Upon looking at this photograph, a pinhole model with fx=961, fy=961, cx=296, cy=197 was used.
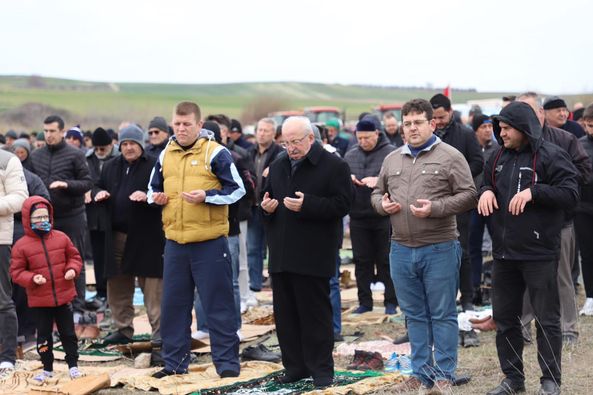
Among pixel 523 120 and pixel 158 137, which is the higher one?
pixel 523 120

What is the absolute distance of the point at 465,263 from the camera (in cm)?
1031

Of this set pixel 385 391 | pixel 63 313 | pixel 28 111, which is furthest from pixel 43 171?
pixel 28 111

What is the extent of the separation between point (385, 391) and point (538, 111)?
2.69 meters

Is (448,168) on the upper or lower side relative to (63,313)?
upper

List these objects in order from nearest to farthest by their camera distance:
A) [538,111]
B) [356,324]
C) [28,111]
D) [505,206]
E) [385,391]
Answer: [505,206] → [385,391] → [538,111] → [356,324] → [28,111]

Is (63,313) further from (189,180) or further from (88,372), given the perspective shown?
(189,180)

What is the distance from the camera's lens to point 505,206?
6.95 metres

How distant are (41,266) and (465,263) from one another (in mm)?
4451

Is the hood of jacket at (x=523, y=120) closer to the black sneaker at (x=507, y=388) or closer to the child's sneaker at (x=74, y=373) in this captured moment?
the black sneaker at (x=507, y=388)

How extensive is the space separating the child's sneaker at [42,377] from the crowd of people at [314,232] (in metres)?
0.01

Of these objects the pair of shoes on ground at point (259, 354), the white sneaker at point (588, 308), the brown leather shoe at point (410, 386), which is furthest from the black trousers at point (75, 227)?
the white sneaker at point (588, 308)

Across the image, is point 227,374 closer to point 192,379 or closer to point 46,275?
point 192,379

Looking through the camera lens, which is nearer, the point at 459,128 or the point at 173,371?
the point at 173,371

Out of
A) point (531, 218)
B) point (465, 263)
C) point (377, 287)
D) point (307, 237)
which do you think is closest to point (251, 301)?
point (377, 287)
